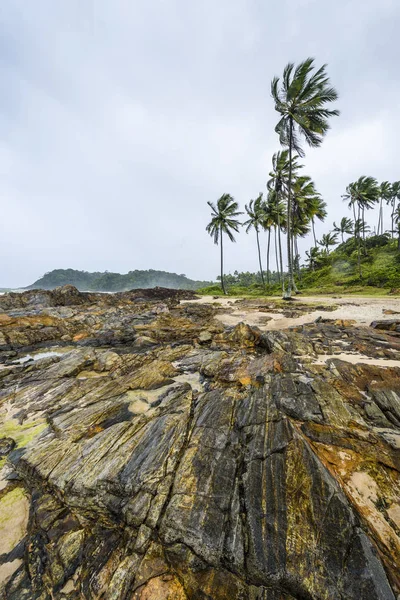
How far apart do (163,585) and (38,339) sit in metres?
12.9

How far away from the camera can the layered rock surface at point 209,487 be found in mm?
2197

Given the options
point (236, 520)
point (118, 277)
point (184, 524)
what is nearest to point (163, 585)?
point (184, 524)

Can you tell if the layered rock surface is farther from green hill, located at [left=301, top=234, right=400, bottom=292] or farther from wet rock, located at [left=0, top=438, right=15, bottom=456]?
green hill, located at [left=301, top=234, right=400, bottom=292]

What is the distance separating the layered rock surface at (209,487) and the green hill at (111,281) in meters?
83.9

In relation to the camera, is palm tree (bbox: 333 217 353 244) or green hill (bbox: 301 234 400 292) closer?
green hill (bbox: 301 234 400 292)

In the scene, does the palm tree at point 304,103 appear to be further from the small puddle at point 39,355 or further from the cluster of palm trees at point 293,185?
the small puddle at point 39,355

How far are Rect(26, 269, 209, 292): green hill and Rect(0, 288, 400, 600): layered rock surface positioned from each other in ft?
275

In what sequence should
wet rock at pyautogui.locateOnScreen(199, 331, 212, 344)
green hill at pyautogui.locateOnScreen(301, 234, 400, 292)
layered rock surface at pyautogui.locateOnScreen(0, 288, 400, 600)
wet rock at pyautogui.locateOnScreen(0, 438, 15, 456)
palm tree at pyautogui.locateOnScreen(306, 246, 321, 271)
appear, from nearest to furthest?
layered rock surface at pyautogui.locateOnScreen(0, 288, 400, 600) < wet rock at pyautogui.locateOnScreen(0, 438, 15, 456) < wet rock at pyautogui.locateOnScreen(199, 331, 212, 344) < green hill at pyautogui.locateOnScreen(301, 234, 400, 292) < palm tree at pyautogui.locateOnScreen(306, 246, 321, 271)

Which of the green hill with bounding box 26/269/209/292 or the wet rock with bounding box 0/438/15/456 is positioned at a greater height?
the green hill with bounding box 26/269/209/292

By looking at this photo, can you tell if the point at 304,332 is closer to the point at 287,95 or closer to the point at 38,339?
the point at 38,339

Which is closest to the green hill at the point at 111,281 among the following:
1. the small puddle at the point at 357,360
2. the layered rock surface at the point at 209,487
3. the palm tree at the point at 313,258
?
the palm tree at the point at 313,258

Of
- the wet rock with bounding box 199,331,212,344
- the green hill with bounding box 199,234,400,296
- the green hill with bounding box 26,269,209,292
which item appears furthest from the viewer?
the green hill with bounding box 26,269,209,292

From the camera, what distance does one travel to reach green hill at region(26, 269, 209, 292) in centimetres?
9660

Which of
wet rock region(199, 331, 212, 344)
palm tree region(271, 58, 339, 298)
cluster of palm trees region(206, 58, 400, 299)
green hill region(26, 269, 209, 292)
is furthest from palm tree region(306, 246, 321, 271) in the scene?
green hill region(26, 269, 209, 292)
